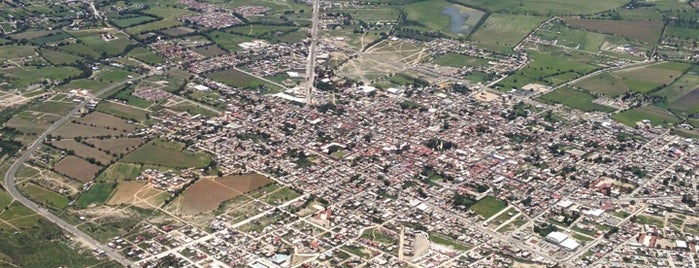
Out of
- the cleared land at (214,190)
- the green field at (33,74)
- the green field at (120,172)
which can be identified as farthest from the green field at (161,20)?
the cleared land at (214,190)

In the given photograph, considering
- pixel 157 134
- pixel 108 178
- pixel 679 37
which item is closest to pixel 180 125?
pixel 157 134

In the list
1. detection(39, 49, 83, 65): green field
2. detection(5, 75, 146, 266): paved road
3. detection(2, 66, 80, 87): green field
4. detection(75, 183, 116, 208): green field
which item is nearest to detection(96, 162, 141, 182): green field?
detection(75, 183, 116, 208): green field

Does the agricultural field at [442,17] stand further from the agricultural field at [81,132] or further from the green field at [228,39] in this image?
the agricultural field at [81,132]

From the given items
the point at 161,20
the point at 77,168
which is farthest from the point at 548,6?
the point at 77,168

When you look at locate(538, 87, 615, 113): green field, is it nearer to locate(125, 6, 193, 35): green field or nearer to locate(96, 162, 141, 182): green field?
locate(96, 162, 141, 182): green field

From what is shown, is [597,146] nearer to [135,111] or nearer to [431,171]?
[431,171]

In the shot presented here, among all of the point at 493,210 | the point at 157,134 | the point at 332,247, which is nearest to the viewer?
the point at 332,247
